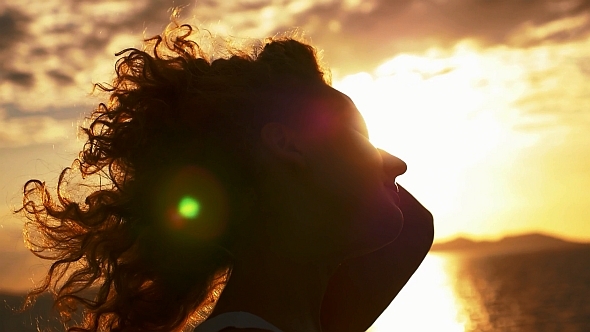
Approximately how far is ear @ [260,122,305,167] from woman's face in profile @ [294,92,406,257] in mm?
51

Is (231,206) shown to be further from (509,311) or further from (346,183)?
(509,311)

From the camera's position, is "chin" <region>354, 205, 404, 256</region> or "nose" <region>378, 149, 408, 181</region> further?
"nose" <region>378, 149, 408, 181</region>

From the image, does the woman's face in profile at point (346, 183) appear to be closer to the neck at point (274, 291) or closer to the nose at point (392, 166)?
the nose at point (392, 166)

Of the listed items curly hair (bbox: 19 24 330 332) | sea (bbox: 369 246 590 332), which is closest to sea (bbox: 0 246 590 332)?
sea (bbox: 369 246 590 332)

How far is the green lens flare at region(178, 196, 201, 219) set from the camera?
2.74 metres

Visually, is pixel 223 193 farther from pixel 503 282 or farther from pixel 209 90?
pixel 503 282

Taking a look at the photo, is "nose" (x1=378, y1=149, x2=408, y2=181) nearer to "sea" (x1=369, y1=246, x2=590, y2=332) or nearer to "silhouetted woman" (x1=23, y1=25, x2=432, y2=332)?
"silhouetted woman" (x1=23, y1=25, x2=432, y2=332)

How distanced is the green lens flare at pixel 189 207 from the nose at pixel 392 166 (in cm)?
87

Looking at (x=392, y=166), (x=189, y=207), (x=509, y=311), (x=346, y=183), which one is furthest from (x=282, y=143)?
(x=509, y=311)

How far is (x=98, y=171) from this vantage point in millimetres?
3260

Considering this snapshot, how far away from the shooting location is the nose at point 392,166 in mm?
2990

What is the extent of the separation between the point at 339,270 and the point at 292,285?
81 cm

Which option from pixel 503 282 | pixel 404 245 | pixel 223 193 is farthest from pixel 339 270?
pixel 503 282

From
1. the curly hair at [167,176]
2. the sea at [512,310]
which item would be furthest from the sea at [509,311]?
the curly hair at [167,176]
